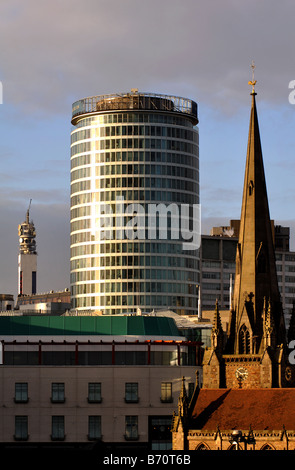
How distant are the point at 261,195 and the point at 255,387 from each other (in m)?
29.1

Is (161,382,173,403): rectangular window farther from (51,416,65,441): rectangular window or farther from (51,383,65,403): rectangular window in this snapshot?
(51,416,65,441): rectangular window

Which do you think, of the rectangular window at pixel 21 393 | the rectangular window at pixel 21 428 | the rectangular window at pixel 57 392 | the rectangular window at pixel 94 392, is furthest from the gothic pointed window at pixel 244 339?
the rectangular window at pixel 21 428

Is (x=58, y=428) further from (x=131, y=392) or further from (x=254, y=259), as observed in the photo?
(x=254, y=259)

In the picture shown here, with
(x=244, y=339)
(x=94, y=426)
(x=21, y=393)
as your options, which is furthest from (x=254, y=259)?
(x=21, y=393)

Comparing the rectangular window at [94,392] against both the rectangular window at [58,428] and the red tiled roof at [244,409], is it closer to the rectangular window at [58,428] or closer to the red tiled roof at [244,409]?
the rectangular window at [58,428]

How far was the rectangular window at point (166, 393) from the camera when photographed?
460ft

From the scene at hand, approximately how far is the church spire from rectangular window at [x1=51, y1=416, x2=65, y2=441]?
2649 centimetres

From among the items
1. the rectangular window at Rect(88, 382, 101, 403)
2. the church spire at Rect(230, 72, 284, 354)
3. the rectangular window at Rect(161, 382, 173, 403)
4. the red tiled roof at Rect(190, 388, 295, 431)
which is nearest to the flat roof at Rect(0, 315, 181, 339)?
Answer: the rectangular window at Rect(88, 382, 101, 403)

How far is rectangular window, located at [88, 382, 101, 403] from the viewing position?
13875cm

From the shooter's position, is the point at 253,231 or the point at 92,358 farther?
the point at 253,231

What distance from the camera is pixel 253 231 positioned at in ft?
504
